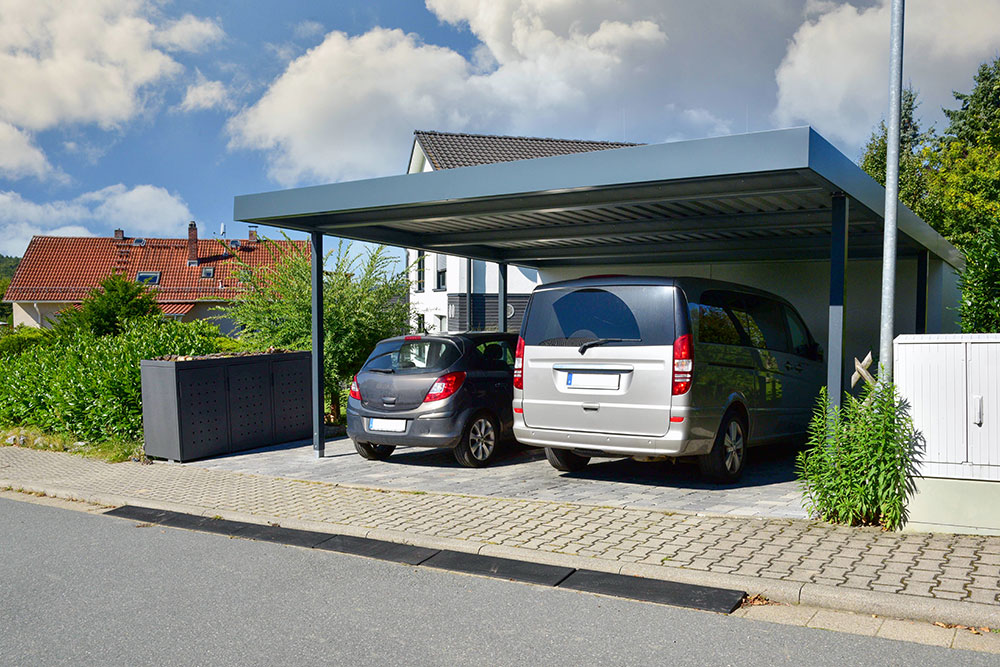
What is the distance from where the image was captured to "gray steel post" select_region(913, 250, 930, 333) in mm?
12938

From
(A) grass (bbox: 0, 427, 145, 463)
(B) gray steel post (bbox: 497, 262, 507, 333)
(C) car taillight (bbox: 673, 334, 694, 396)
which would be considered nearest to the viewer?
(C) car taillight (bbox: 673, 334, 694, 396)

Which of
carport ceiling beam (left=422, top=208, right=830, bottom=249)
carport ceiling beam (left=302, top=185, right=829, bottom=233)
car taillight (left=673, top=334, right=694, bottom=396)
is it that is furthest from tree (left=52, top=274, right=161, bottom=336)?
car taillight (left=673, top=334, right=694, bottom=396)

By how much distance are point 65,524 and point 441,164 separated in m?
19.4

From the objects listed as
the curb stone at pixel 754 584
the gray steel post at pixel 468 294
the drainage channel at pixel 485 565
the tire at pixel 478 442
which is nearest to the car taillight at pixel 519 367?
the tire at pixel 478 442

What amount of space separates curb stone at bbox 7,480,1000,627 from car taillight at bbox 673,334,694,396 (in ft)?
7.22

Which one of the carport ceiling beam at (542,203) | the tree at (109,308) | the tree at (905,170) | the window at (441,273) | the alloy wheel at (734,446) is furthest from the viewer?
the tree at (905,170)

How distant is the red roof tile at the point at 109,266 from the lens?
5191 cm

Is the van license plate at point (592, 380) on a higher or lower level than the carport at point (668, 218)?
lower

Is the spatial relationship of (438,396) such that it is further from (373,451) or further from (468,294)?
(468,294)

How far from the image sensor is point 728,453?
8.27 metres

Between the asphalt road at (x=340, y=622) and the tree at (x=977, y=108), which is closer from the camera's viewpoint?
the asphalt road at (x=340, y=622)

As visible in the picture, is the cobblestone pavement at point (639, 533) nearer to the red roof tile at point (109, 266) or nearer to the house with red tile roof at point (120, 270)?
the house with red tile roof at point (120, 270)

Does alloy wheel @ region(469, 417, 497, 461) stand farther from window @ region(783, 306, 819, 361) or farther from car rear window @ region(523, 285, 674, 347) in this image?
window @ region(783, 306, 819, 361)

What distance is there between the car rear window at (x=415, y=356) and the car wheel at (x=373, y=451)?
105 centimetres
